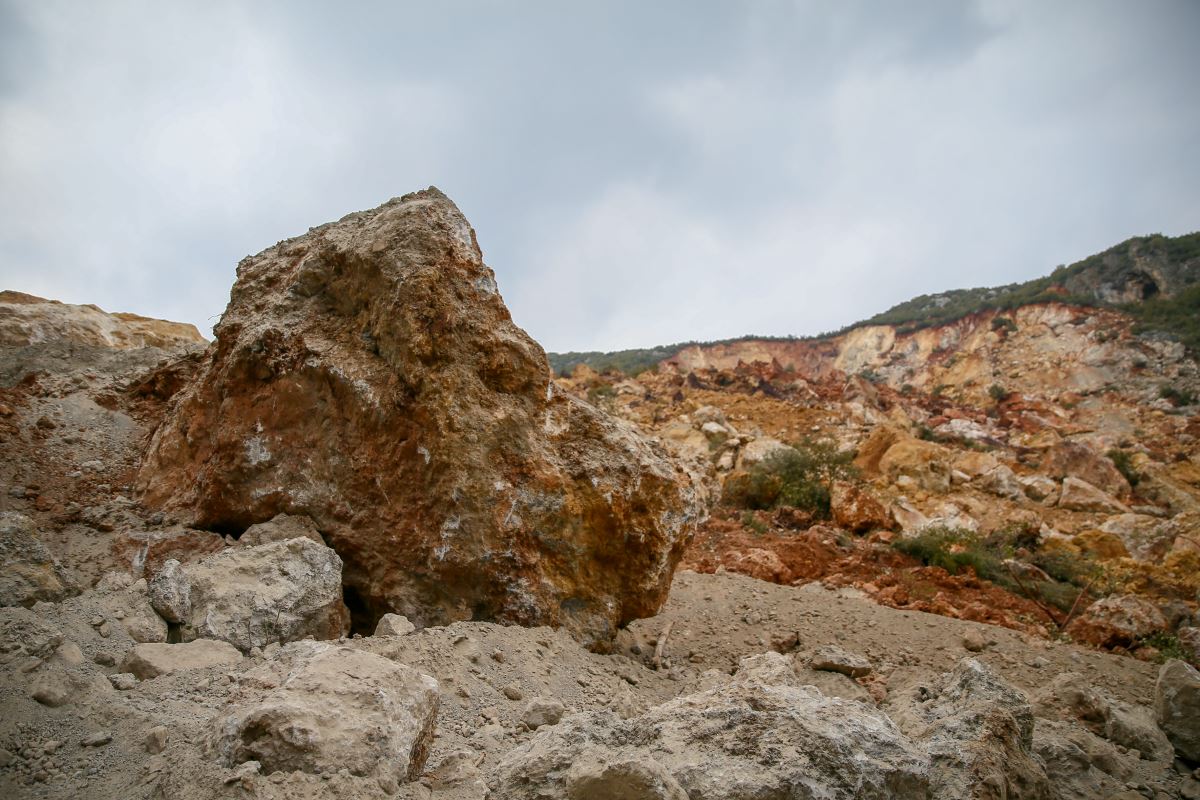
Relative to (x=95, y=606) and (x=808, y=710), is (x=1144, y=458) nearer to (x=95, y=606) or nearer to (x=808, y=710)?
(x=808, y=710)

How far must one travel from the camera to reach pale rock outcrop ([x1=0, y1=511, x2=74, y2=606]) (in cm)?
288

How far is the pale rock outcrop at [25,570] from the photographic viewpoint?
2.88 metres

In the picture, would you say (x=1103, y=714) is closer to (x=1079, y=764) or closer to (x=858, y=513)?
(x=1079, y=764)

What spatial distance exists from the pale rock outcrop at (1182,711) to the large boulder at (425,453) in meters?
3.09

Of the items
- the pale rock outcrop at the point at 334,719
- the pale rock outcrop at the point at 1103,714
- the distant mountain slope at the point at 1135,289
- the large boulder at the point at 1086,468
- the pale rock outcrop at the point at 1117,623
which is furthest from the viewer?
the distant mountain slope at the point at 1135,289

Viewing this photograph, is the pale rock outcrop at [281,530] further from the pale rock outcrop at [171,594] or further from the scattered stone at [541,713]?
the scattered stone at [541,713]

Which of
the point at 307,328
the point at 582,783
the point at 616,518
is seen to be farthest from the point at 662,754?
the point at 307,328

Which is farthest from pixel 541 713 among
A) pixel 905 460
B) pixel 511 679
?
pixel 905 460

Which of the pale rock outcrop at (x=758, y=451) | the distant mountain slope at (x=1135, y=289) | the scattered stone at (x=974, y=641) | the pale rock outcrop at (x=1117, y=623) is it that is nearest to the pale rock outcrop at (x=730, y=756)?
the scattered stone at (x=974, y=641)

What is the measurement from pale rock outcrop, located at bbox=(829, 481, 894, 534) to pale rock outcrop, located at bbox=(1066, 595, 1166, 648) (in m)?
3.83

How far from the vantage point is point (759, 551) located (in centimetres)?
774

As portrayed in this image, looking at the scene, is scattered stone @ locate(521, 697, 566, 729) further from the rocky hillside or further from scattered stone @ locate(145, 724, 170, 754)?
scattered stone @ locate(145, 724, 170, 754)

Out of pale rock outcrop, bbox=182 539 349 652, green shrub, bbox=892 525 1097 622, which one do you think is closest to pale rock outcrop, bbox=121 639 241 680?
pale rock outcrop, bbox=182 539 349 652

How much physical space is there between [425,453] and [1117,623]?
649 cm
